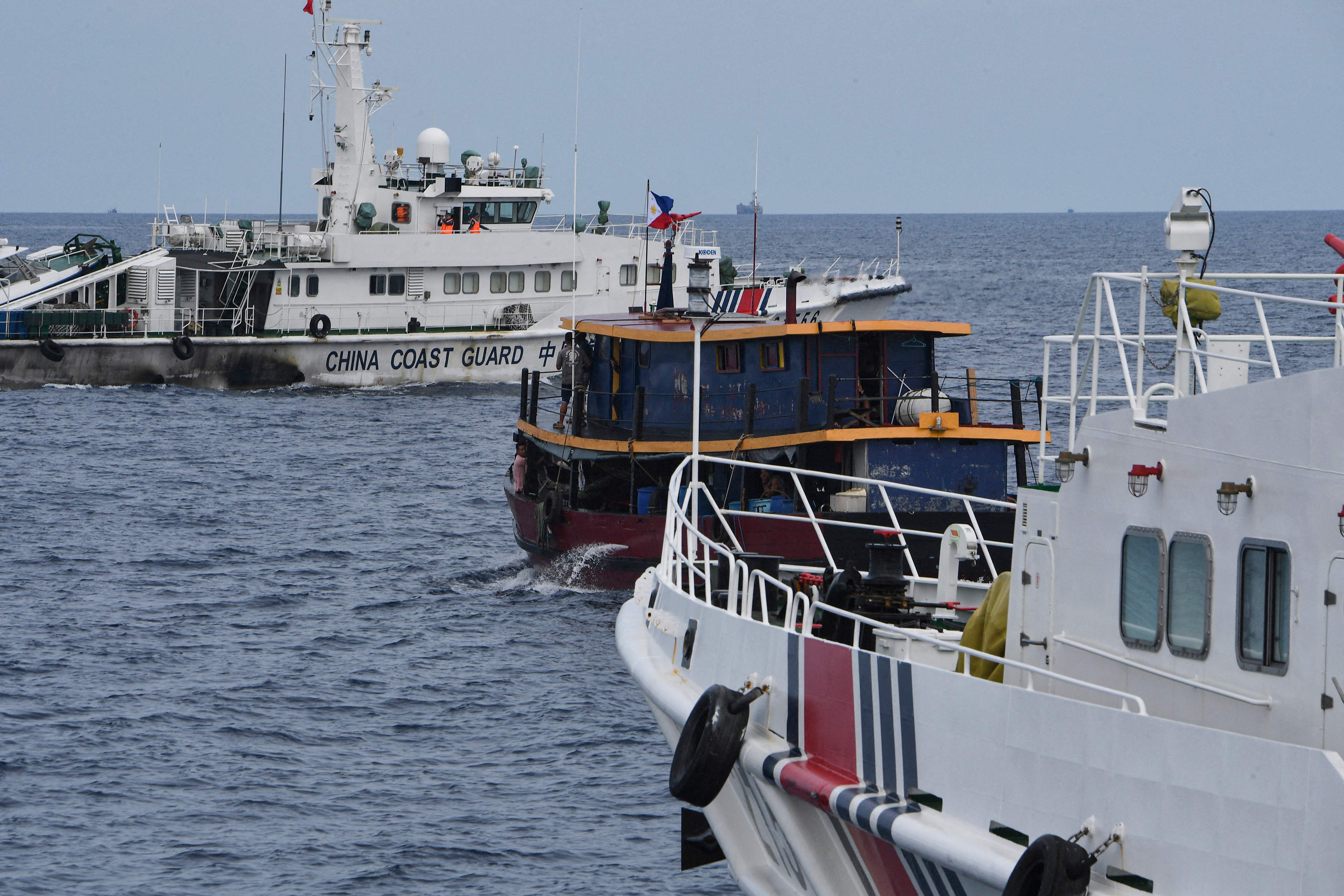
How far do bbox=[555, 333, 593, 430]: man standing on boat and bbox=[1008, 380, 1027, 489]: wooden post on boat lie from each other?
6119 millimetres

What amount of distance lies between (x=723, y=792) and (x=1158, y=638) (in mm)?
4062

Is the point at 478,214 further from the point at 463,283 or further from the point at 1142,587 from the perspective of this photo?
the point at 1142,587

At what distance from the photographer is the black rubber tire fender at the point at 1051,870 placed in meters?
7.61

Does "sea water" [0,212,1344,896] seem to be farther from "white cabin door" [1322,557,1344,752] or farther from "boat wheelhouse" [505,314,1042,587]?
"white cabin door" [1322,557,1344,752]

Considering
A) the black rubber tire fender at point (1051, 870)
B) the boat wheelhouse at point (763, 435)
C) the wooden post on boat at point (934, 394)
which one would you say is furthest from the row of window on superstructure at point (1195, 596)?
the wooden post on boat at point (934, 394)

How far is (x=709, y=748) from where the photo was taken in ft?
34.1

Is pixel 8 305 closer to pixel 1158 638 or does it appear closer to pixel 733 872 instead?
pixel 733 872

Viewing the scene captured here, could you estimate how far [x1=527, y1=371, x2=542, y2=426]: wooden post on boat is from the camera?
25.0 m

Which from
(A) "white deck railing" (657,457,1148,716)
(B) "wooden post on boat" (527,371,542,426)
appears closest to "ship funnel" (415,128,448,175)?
(B) "wooden post on boat" (527,371,542,426)

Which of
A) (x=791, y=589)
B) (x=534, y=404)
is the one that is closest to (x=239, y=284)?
(x=534, y=404)

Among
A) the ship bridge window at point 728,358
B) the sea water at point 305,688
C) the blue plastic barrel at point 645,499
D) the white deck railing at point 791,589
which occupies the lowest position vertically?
the sea water at point 305,688

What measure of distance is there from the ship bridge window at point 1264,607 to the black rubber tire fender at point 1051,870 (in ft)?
4.05

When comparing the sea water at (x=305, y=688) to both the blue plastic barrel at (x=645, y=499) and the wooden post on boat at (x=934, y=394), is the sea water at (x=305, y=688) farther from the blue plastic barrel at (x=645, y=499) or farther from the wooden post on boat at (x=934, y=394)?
the wooden post on boat at (x=934, y=394)

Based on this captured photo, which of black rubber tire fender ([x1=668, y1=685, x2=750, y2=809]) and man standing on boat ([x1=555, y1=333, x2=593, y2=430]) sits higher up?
man standing on boat ([x1=555, y1=333, x2=593, y2=430])
